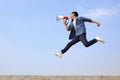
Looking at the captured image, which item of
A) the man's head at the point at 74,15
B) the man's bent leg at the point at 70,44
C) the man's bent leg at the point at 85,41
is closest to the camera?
the man's bent leg at the point at 85,41

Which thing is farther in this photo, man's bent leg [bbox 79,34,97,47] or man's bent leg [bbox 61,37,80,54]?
man's bent leg [bbox 61,37,80,54]

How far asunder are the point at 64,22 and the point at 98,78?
7.41 ft

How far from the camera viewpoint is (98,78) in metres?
17.7

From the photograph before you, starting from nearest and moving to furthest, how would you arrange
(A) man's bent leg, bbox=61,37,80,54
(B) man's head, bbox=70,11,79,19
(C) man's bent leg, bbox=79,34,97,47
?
1. (C) man's bent leg, bbox=79,34,97,47
2. (B) man's head, bbox=70,11,79,19
3. (A) man's bent leg, bbox=61,37,80,54

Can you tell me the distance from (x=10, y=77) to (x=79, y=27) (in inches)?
116

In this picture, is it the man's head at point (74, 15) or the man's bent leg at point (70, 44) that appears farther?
the man's bent leg at point (70, 44)

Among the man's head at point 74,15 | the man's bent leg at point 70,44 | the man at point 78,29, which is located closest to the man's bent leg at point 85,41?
the man at point 78,29

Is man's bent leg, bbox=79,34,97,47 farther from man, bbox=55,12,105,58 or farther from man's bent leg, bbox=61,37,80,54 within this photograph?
man's bent leg, bbox=61,37,80,54

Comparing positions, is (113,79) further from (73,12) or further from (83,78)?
(73,12)

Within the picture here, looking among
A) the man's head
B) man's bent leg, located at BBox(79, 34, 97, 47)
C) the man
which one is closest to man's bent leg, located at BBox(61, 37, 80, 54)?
the man

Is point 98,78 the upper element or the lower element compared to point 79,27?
lower

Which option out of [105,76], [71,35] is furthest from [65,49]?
[105,76]

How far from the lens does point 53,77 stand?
17.7m

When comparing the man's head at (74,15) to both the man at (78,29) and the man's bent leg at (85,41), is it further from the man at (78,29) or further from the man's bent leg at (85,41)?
the man's bent leg at (85,41)
